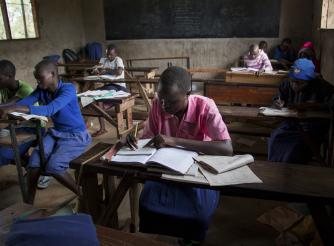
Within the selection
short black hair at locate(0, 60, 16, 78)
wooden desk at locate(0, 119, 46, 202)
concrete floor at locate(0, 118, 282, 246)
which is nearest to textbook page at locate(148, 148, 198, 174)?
concrete floor at locate(0, 118, 282, 246)

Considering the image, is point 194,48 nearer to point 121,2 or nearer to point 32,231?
point 121,2

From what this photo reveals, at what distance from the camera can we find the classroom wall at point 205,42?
7.38 m

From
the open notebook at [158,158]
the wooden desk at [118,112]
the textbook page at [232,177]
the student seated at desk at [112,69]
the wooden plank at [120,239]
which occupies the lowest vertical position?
the wooden desk at [118,112]

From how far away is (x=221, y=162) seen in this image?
1565mm

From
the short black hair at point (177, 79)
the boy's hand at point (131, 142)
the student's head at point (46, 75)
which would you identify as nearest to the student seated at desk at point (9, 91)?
the student's head at point (46, 75)

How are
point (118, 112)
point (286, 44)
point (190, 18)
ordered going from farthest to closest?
1. point (190, 18)
2. point (286, 44)
3. point (118, 112)

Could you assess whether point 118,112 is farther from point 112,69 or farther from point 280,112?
point 280,112

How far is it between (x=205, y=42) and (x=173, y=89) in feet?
22.2

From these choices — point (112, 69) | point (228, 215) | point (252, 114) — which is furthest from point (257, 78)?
point (228, 215)

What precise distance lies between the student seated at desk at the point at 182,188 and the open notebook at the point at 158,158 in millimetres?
54

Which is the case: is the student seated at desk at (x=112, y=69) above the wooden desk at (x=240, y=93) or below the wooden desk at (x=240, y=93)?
above

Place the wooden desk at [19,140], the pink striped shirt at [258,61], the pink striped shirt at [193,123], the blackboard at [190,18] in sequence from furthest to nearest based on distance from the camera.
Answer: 1. the blackboard at [190,18]
2. the pink striped shirt at [258,61]
3. the wooden desk at [19,140]
4. the pink striped shirt at [193,123]

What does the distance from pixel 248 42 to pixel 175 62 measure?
1980 mm

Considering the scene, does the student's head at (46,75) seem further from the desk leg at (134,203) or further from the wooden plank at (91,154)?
the desk leg at (134,203)
